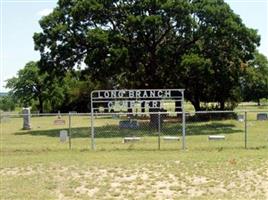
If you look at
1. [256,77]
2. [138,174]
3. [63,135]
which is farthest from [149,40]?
[138,174]

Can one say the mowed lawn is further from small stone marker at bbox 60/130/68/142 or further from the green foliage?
the green foliage

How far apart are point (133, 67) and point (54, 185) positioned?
25.0 m

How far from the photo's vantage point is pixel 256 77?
5559cm

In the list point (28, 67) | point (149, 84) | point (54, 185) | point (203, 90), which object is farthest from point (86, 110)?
point (54, 185)

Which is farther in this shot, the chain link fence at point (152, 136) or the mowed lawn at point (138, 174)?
the chain link fence at point (152, 136)

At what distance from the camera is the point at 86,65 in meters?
35.7

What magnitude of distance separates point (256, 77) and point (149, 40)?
21.7 m

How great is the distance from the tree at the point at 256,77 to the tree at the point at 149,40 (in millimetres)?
10360

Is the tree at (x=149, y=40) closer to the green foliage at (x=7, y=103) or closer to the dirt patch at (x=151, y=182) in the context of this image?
the dirt patch at (x=151, y=182)

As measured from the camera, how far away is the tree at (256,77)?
171ft

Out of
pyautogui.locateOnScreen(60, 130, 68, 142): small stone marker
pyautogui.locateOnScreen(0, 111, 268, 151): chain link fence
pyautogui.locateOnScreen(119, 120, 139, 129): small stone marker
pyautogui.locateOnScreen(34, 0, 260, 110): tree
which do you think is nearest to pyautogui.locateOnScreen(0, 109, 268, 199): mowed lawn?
pyautogui.locateOnScreen(0, 111, 268, 151): chain link fence

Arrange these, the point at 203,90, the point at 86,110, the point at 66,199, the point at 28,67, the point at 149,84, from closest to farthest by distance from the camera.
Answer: the point at 66,199, the point at 149,84, the point at 203,90, the point at 86,110, the point at 28,67

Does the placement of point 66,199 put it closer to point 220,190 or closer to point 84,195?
point 84,195

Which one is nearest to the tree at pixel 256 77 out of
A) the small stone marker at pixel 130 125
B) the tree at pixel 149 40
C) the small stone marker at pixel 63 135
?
the tree at pixel 149 40
